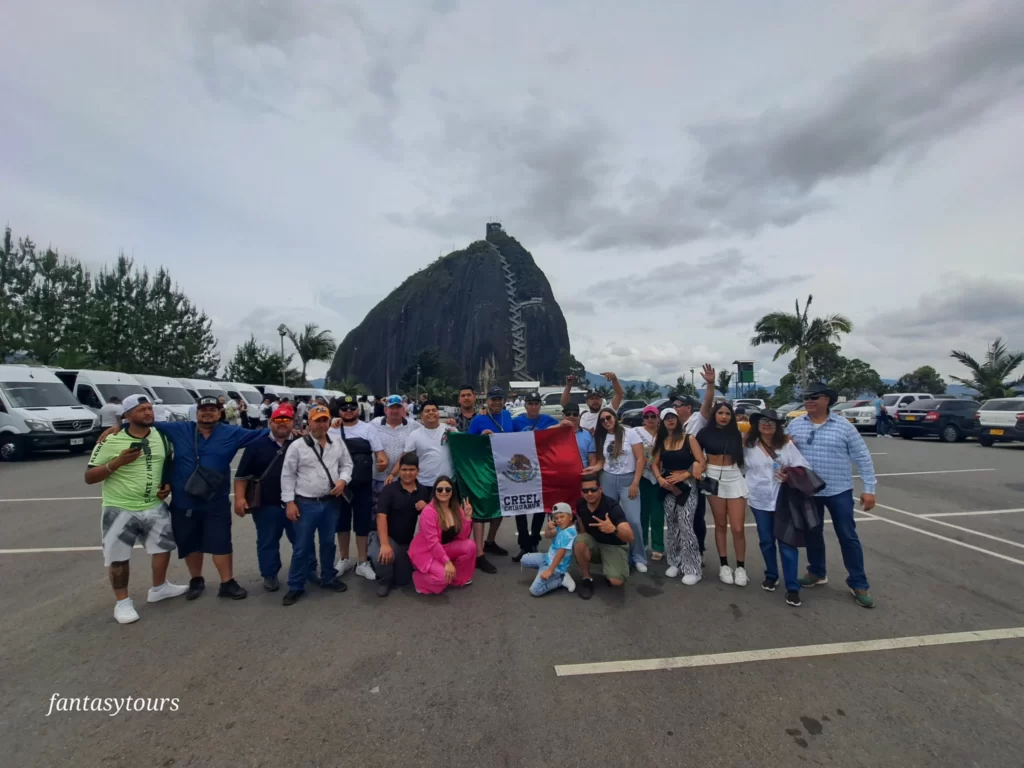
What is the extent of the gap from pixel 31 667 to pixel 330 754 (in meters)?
2.49

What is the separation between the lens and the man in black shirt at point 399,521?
4.70 m

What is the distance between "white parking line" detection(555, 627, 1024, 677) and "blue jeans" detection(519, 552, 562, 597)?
47.0 inches

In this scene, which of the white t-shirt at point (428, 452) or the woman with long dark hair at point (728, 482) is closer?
the woman with long dark hair at point (728, 482)

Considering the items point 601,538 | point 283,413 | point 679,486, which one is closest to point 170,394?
point 283,413

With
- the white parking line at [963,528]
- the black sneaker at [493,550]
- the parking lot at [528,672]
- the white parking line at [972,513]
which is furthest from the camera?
the white parking line at [972,513]

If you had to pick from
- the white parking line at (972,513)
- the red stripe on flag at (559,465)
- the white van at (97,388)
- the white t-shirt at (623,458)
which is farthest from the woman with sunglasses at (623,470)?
the white van at (97,388)

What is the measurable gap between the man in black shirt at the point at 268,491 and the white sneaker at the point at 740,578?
417 cm

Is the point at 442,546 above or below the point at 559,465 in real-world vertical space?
below

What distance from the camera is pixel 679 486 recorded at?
501 centimetres

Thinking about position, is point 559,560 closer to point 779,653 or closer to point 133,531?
point 779,653

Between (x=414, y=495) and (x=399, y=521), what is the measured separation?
0.28 meters

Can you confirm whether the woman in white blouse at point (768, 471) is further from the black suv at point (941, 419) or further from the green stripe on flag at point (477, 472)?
the black suv at point (941, 419)

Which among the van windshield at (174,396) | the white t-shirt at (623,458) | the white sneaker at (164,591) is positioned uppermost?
the van windshield at (174,396)

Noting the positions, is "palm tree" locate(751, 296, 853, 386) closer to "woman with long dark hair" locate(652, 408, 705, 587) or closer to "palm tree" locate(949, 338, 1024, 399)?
"palm tree" locate(949, 338, 1024, 399)
